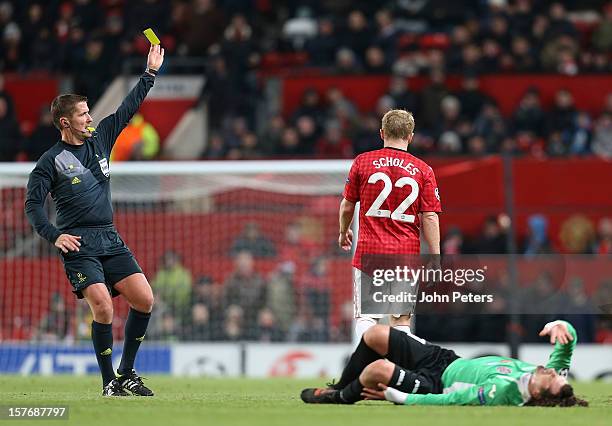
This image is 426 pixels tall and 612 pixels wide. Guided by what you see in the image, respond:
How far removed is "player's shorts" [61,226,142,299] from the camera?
30.2 ft

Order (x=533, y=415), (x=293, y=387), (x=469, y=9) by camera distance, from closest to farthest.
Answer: (x=533, y=415) < (x=293, y=387) < (x=469, y=9)

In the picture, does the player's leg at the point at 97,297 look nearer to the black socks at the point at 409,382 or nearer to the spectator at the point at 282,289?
the black socks at the point at 409,382

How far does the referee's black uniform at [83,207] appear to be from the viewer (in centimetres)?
916

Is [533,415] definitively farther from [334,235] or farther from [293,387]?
[334,235]

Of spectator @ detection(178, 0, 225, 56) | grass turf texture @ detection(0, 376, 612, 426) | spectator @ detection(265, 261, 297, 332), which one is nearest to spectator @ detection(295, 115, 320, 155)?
spectator @ detection(265, 261, 297, 332)

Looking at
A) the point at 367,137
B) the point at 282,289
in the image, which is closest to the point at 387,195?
the point at 282,289

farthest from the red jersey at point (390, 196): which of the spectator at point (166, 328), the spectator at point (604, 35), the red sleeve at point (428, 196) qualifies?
the spectator at point (604, 35)

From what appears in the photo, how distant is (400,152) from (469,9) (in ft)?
41.1

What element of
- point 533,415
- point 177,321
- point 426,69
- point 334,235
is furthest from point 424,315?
point 533,415

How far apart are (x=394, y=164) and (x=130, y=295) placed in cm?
227

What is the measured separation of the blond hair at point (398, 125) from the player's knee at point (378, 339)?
4.68 feet

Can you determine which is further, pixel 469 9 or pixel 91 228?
pixel 469 9

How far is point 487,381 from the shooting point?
791 cm

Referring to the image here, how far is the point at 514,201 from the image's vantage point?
52.0 feet
